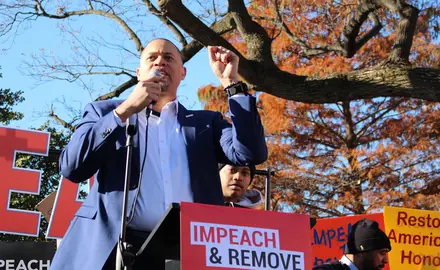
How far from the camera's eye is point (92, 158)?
2.81 m

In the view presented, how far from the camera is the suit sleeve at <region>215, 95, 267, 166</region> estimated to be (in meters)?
2.92

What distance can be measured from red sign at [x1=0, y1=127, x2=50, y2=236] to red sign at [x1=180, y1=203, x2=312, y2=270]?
29.1 ft

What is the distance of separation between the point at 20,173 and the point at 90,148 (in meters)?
8.90

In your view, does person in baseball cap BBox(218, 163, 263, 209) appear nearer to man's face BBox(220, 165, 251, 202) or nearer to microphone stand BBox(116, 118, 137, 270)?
man's face BBox(220, 165, 251, 202)

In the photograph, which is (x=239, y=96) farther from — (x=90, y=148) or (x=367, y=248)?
(x=367, y=248)

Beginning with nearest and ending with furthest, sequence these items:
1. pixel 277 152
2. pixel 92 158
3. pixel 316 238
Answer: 1. pixel 92 158
2. pixel 316 238
3. pixel 277 152

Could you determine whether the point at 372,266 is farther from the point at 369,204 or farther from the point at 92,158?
the point at 369,204

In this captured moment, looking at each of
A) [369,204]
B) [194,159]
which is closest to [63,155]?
[194,159]

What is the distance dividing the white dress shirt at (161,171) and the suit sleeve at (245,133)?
8.2 inches

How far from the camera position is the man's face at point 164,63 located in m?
3.07

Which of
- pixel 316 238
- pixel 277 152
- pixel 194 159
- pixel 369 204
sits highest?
pixel 277 152

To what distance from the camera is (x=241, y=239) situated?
2562 mm

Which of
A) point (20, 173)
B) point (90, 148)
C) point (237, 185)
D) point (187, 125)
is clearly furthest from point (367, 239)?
point (20, 173)

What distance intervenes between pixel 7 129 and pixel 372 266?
24.6ft
